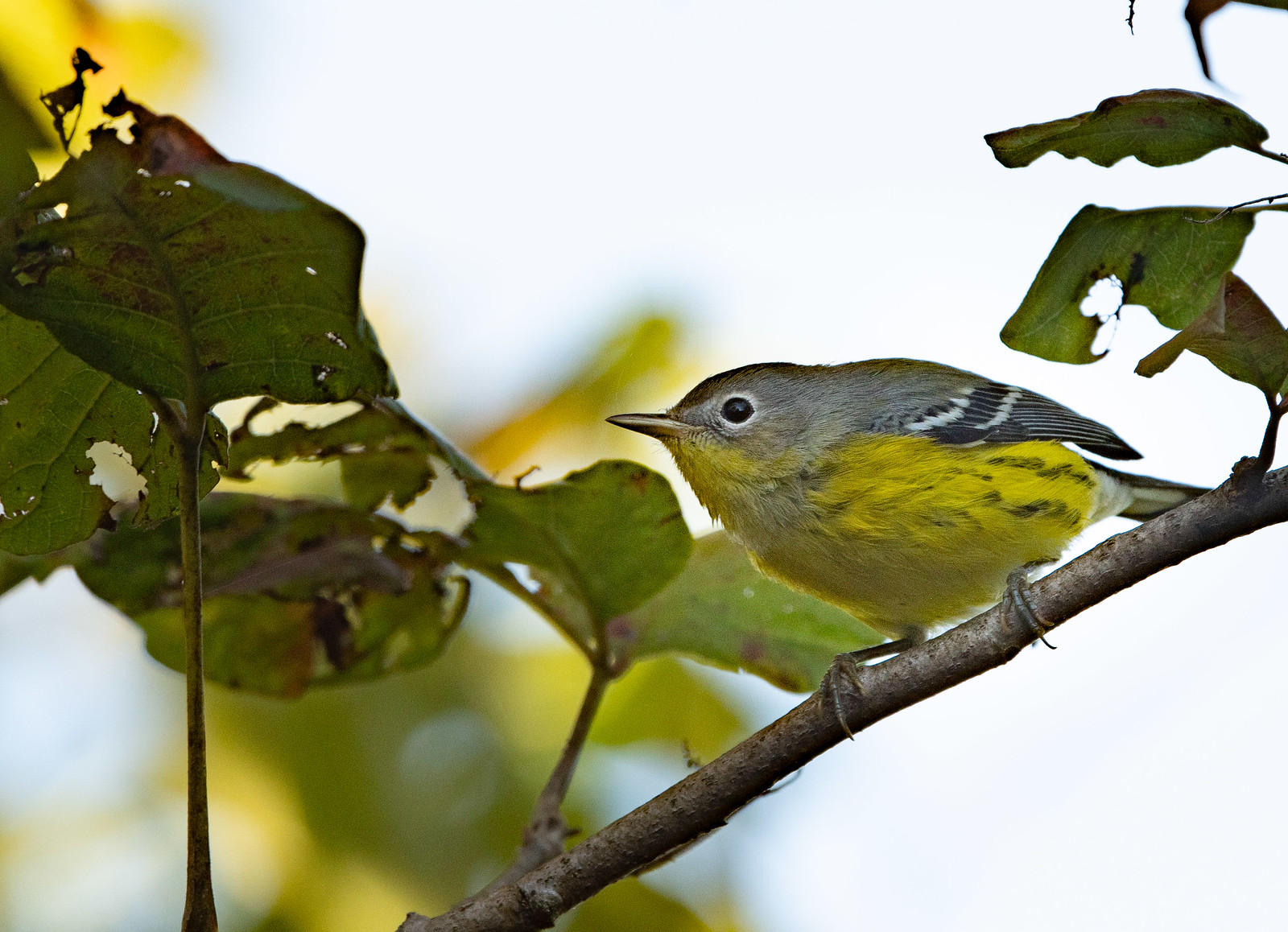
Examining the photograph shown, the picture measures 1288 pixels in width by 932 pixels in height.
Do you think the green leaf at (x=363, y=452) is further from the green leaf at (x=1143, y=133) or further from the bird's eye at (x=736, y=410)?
the bird's eye at (x=736, y=410)

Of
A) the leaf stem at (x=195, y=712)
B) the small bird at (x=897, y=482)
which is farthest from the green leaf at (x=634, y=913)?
the leaf stem at (x=195, y=712)

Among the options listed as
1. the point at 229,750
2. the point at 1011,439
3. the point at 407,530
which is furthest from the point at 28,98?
the point at 1011,439

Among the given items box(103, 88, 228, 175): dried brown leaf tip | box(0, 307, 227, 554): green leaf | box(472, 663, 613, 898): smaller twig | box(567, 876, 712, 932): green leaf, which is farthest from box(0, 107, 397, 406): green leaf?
box(567, 876, 712, 932): green leaf

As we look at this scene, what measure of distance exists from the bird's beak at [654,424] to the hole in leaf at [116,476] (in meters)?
1.12

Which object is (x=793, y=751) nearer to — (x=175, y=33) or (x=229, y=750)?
(x=229, y=750)

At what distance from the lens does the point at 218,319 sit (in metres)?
1.65

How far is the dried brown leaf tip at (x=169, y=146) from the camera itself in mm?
1427

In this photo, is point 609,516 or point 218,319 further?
point 609,516

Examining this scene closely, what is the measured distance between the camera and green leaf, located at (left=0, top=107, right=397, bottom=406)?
4.70ft

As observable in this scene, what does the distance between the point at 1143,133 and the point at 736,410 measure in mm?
1896

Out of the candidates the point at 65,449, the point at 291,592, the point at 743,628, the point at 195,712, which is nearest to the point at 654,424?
the point at 743,628

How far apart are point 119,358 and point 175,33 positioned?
1747 mm

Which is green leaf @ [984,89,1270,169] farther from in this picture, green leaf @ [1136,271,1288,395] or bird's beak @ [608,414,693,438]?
bird's beak @ [608,414,693,438]

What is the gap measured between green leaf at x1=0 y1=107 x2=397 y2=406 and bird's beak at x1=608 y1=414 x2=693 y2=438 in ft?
4.75
